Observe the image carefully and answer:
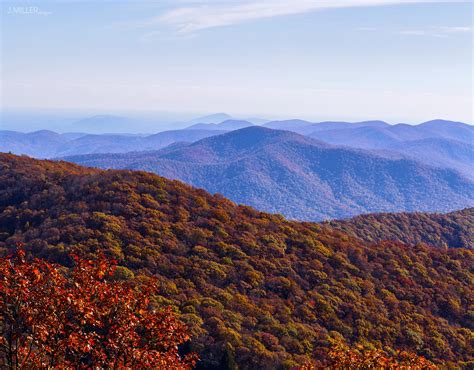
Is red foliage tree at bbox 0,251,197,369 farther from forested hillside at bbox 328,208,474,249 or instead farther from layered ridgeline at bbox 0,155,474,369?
forested hillside at bbox 328,208,474,249

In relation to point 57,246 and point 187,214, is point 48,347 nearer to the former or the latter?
point 57,246

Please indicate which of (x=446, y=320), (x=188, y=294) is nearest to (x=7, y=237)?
(x=188, y=294)

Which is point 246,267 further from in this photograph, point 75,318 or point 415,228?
point 415,228

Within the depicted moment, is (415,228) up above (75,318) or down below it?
below

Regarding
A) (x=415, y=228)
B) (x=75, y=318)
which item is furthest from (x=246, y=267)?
(x=415, y=228)

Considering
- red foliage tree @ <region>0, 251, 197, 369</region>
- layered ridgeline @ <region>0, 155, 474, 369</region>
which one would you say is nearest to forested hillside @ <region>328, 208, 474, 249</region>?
layered ridgeline @ <region>0, 155, 474, 369</region>

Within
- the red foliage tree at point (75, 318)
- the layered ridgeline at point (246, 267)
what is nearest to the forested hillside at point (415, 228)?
the layered ridgeline at point (246, 267)

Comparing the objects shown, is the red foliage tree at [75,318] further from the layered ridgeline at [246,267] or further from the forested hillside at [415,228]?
the forested hillside at [415,228]
